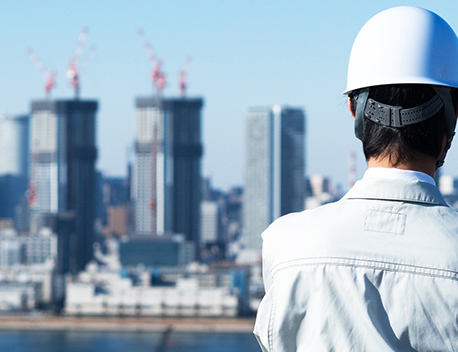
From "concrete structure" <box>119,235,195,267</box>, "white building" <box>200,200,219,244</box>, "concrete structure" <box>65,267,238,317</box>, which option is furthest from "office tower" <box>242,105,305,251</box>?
"concrete structure" <box>65,267,238,317</box>

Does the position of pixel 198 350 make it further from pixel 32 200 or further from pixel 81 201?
pixel 32 200

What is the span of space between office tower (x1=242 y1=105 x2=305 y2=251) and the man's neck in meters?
22.2

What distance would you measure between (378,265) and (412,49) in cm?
9

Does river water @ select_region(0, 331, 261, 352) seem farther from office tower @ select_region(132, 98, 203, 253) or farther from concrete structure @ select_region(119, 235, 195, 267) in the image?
office tower @ select_region(132, 98, 203, 253)

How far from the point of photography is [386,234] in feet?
1.06

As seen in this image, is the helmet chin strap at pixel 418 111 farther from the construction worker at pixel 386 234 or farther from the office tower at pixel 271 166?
the office tower at pixel 271 166

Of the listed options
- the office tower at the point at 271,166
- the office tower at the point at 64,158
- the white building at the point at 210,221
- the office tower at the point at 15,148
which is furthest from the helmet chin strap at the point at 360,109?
the office tower at the point at 15,148

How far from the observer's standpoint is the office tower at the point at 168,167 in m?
22.8

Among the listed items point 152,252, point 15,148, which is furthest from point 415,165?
point 15,148

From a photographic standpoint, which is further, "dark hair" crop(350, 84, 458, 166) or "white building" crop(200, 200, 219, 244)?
"white building" crop(200, 200, 219, 244)

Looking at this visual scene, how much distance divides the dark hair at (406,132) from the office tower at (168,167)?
21949 millimetres

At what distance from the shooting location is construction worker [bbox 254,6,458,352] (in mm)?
315

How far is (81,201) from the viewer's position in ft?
70.9

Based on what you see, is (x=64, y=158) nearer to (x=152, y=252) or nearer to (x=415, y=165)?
(x=152, y=252)
